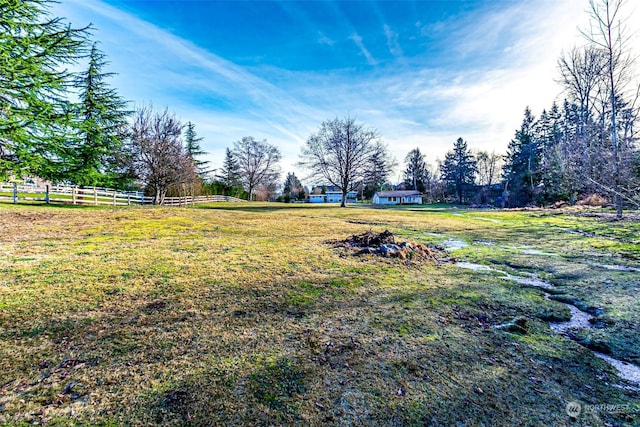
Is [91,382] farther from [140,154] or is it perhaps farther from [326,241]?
[140,154]

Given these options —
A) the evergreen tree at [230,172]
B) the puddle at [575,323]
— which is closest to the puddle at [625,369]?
the puddle at [575,323]

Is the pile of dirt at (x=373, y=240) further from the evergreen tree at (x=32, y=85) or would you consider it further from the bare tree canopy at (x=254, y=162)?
the bare tree canopy at (x=254, y=162)

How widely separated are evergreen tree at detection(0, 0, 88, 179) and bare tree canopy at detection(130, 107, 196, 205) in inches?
324

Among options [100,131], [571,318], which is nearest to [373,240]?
[571,318]

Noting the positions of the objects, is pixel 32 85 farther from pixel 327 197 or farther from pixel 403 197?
pixel 327 197

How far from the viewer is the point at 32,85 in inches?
413

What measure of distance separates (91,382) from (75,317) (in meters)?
1.54

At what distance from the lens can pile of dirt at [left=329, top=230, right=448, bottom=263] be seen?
686cm

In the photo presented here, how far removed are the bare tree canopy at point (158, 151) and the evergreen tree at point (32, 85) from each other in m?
8.23

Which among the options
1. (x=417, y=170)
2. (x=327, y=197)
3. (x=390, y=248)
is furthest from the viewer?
(x=327, y=197)

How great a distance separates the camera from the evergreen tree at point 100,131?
63.8 ft

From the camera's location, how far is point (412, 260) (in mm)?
6586

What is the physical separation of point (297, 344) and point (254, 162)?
46.5 meters

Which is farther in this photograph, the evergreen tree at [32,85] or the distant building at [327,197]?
the distant building at [327,197]
